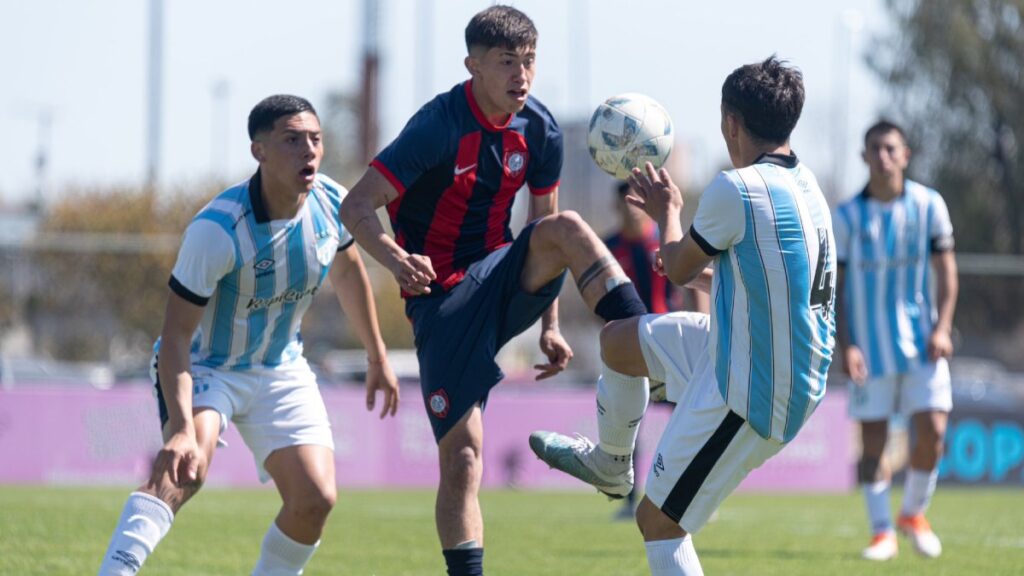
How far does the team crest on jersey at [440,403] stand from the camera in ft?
20.3

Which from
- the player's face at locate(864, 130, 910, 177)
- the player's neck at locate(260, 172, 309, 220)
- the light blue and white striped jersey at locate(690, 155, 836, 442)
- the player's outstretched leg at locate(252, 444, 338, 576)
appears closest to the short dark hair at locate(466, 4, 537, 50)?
the player's neck at locate(260, 172, 309, 220)

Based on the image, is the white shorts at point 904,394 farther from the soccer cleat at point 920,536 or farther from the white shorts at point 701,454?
the white shorts at point 701,454

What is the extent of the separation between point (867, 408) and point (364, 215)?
193 inches

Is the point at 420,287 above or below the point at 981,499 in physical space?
above

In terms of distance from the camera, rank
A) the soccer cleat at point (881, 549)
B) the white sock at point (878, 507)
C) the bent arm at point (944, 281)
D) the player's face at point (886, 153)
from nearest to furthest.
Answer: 1. the soccer cleat at point (881, 549)
2. the white sock at point (878, 507)
3. the player's face at point (886, 153)
4. the bent arm at point (944, 281)

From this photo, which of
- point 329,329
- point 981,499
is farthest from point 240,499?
point 329,329

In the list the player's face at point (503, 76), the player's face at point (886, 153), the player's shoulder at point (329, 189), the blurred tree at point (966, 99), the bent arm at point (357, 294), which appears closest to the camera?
the player's face at point (503, 76)

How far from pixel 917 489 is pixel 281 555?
4.70m

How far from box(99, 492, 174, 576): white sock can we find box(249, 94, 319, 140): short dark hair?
1721 millimetres

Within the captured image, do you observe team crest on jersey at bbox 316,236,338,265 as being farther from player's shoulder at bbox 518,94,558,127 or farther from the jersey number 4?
the jersey number 4

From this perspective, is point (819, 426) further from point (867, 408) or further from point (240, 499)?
point (867, 408)

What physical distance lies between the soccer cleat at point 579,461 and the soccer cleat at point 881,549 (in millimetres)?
3224

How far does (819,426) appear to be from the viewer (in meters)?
20.0

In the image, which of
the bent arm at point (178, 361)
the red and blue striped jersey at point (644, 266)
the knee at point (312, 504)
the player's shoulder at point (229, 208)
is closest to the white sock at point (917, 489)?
the red and blue striped jersey at point (644, 266)
